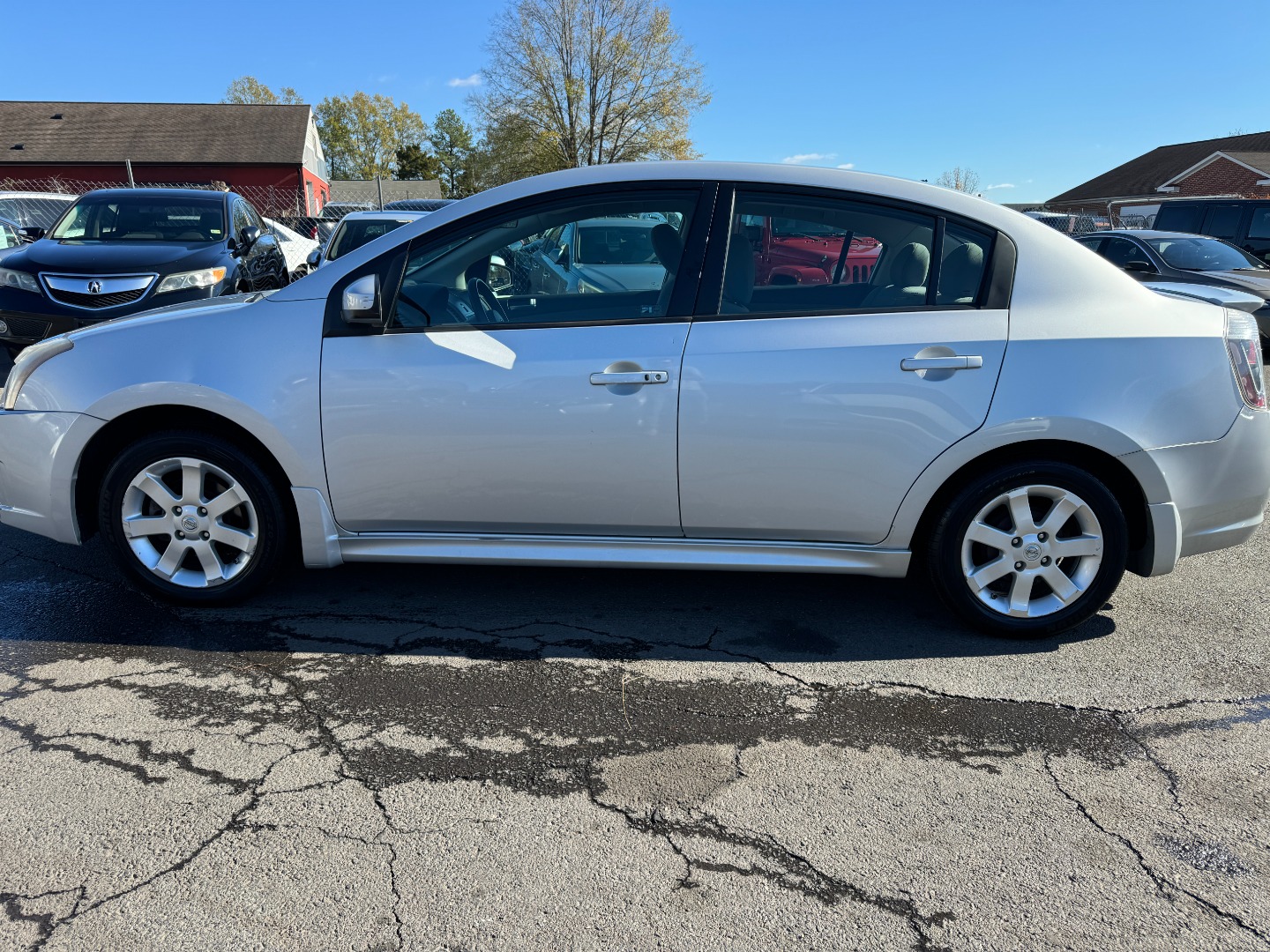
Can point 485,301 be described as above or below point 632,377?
above

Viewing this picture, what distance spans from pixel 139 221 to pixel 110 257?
3.89 ft

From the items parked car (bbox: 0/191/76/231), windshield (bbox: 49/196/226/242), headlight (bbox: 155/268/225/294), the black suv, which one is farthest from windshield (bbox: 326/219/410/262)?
parked car (bbox: 0/191/76/231)

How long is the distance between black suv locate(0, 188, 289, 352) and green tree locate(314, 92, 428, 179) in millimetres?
85073

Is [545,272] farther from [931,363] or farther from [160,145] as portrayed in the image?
[160,145]

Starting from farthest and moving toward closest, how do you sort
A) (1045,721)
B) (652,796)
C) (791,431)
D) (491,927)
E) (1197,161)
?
(1197,161) < (791,431) < (1045,721) < (652,796) < (491,927)

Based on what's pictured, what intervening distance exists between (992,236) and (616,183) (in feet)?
4.68

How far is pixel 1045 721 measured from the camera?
3.04m

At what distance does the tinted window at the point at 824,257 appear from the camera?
3418 mm

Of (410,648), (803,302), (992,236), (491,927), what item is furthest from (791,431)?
(491,927)

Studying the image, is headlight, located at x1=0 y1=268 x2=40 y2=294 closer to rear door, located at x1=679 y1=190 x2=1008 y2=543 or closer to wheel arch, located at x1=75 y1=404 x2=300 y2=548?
wheel arch, located at x1=75 y1=404 x2=300 y2=548

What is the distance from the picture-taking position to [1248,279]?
10.9 m

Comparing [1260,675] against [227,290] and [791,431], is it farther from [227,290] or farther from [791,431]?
[227,290]

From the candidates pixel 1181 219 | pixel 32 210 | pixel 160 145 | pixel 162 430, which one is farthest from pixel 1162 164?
pixel 162 430

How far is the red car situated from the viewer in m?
3.46
